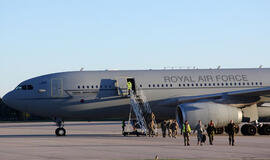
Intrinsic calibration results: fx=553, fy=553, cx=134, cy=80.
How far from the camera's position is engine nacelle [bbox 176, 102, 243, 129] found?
34062 mm

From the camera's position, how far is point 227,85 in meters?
38.2

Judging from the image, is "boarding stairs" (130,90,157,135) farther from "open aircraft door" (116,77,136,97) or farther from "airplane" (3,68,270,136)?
"open aircraft door" (116,77,136,97)

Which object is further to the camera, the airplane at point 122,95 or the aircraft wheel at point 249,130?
the aircraft wheel at point 249,130

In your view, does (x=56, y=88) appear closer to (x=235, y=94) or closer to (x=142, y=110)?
(x=142, y=110)

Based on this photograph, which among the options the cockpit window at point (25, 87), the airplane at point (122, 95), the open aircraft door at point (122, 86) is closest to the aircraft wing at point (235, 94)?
the airplane at point (122, 95)

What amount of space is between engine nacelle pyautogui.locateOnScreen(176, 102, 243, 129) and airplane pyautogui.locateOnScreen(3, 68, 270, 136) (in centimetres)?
83

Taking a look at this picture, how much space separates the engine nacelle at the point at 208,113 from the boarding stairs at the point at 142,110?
2.75m

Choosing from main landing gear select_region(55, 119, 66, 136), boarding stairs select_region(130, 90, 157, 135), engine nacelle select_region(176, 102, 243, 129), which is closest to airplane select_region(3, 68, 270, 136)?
main landing gear select_region(55, 119, 66, 136)

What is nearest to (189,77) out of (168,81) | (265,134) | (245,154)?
(168,81)

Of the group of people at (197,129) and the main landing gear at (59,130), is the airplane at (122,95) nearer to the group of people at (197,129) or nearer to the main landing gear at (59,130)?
the main landing gear at (59,130)

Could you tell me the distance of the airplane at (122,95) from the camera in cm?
3653

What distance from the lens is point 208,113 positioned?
3428cm

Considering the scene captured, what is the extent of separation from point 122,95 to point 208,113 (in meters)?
6.06

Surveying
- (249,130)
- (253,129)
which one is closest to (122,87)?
(249,130)
